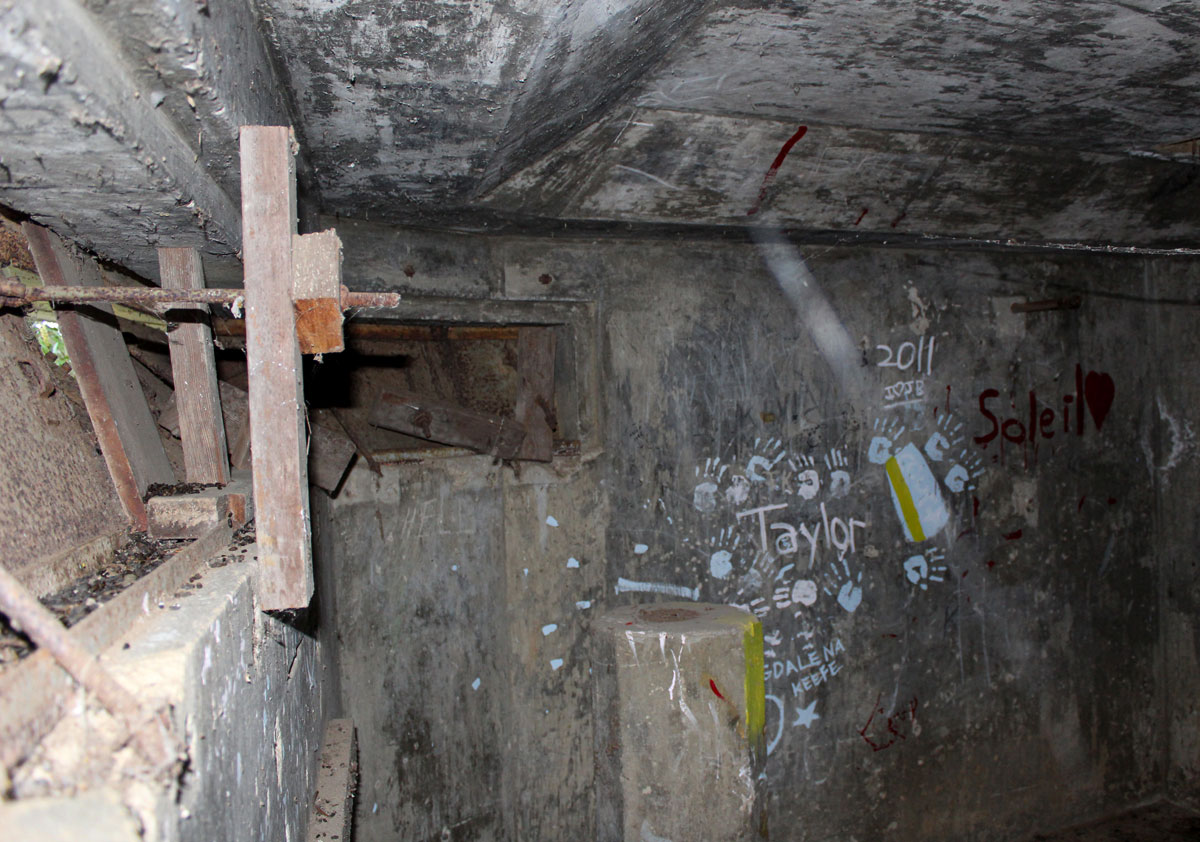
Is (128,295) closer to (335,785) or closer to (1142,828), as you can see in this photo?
(335,785)

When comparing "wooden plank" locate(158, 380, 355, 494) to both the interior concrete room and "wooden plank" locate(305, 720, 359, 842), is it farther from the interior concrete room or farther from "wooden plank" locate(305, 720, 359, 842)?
"wooden plank" locate(305, 720, 359, 842)

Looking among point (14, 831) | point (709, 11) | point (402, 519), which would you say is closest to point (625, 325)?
point (402, 519)

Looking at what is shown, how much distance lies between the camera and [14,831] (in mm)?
922

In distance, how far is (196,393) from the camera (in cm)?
246

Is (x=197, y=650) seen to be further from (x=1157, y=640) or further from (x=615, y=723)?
(x=1157, y=640)

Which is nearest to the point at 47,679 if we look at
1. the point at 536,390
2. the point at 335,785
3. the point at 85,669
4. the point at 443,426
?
the point at 85,669

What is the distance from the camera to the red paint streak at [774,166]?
134 inches

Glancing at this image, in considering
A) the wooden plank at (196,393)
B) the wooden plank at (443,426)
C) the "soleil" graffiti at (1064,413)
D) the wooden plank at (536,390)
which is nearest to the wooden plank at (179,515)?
the wooden plank at (196,393)

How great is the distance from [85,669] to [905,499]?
4.56 meters

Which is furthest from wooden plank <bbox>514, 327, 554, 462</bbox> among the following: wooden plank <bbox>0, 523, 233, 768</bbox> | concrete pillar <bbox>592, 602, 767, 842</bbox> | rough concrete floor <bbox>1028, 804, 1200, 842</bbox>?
rough concrete floor <bbox>1028, 804, 1200, 842</bbox>

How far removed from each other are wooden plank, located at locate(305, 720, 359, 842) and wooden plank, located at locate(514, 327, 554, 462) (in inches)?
62.9

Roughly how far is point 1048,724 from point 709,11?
5.18 meters

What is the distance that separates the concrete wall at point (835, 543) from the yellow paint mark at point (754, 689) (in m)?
0.93

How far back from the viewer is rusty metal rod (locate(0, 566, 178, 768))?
3.36 ft
